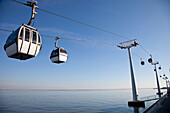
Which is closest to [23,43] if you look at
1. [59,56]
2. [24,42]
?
[24,42]

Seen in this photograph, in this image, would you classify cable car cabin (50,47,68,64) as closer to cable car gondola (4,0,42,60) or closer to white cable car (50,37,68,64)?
white cable car (50,37,68,64)

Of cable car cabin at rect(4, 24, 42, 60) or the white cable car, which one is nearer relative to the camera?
cable car cabin at rect(4, 24, 42, 60)

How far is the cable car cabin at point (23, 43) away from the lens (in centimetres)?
461

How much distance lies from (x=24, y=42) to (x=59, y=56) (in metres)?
3.33

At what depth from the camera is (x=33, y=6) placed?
16.3ft

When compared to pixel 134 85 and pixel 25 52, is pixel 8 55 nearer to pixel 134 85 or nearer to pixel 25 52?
pixel 25 52

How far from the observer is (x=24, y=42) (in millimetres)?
4758

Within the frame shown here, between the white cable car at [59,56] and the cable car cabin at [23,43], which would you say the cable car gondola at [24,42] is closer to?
the cable car cabin at [23,43]

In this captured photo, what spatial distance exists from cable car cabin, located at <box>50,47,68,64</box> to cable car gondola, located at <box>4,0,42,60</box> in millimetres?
2620

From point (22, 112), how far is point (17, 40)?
31231mm

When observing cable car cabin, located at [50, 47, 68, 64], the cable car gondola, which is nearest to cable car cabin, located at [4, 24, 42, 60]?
the cable car gondola

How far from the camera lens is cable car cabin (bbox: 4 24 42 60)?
4.61m

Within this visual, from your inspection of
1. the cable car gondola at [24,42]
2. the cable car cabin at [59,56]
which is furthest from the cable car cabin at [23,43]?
the cable car cabin at [59,56]

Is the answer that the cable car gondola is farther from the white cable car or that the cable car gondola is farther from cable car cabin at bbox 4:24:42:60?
the white cable car
